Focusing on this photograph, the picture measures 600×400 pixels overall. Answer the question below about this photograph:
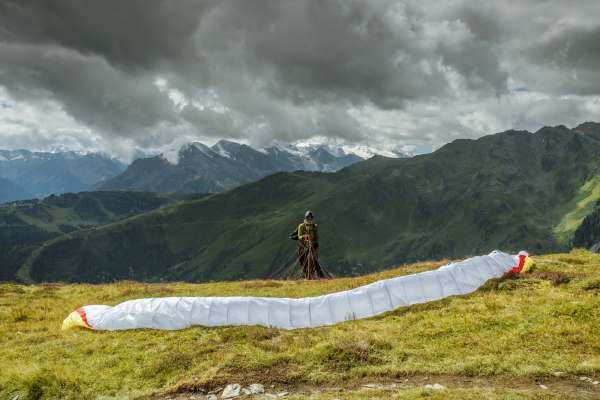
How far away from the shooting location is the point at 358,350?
48.4ft

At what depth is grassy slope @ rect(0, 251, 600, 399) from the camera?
13164mm

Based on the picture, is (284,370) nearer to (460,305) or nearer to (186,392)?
(186,392)

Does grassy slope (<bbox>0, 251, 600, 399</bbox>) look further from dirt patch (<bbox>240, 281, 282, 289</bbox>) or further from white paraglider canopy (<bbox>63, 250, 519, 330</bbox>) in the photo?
dirt patch (<bbox>240, 281, 282, 289</bbox>)

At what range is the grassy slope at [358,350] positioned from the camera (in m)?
13.2

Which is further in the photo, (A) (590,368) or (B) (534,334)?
(B) (534,334)

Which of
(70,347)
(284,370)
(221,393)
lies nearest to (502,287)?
(284,370)

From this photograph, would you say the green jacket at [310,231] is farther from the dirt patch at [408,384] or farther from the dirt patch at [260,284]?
the dirt patch at [408,384]

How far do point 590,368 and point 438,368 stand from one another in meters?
4.14

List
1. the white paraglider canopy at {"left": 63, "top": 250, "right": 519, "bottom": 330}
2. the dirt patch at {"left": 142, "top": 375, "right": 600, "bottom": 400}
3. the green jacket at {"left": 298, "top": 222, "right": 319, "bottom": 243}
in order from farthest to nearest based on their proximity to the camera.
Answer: the green jacket at {"left": 298, "top": 222, "right": 319, "bottom": 243}
the white paraglider canopy at {"left": 63, "top": 250, "right": 519, "bottom": 330}
the dirt patch at {"left": 142, "top": 375, "right": 600, "bottom": 400}

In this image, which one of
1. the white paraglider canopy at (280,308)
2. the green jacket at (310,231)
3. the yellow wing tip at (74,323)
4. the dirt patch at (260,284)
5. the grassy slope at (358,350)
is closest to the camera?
the grassy slope at (358,350)

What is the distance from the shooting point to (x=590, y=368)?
1234 cm

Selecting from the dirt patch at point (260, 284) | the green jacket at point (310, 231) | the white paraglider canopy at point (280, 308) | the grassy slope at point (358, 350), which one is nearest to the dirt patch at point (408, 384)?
the grassy slope at point (358, 350)

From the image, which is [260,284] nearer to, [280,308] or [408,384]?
[280,308]

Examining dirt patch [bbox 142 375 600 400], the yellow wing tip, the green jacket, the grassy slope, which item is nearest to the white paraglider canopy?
the yellow wing tip
